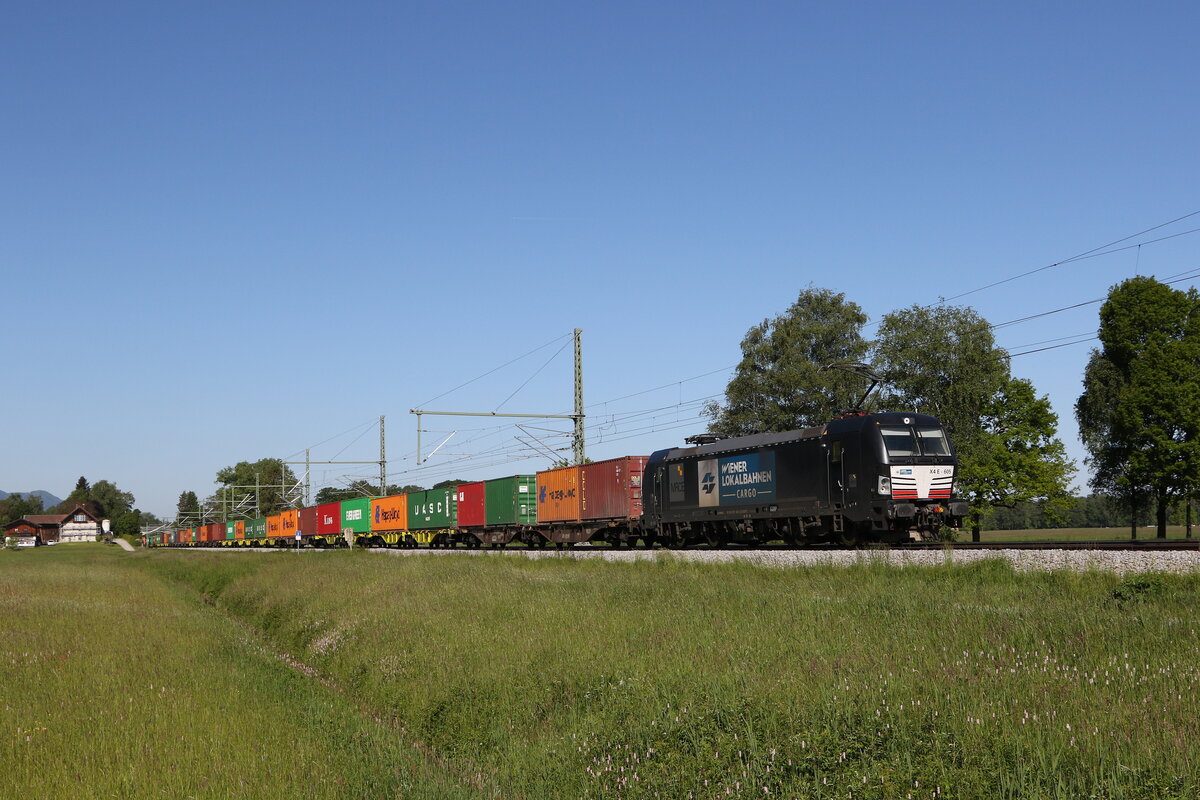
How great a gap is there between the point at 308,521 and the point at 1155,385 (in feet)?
202

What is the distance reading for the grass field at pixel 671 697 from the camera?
299 inches

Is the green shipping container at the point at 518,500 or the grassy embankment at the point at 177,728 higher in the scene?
the green shipping container at the point at 518,500

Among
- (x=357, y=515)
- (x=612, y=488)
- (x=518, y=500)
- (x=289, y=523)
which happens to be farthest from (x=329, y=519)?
(x=612, y=488)

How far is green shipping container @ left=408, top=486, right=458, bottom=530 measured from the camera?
54938 mm

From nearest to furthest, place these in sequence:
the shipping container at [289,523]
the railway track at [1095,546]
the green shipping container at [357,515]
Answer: the railway track at [1095,546] < the green shipping container at [357,515] < the shipping container at [289,523]

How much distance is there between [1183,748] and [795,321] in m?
59.5

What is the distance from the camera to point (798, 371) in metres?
61.1

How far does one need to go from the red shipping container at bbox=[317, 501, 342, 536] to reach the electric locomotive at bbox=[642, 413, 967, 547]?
45.8 metres

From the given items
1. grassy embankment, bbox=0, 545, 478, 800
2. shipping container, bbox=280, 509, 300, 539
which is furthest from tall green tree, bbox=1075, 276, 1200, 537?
shipping container, bbox=280, 509, 300, 539

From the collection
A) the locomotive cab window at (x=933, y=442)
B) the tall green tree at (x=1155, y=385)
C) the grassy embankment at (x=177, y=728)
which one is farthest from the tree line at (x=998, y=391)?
the grassy embankment at (x=177, y=728)

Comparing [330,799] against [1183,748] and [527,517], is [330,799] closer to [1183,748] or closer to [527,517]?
[1183,748]

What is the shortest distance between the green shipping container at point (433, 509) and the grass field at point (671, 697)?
34.6m

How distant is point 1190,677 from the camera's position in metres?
8.60

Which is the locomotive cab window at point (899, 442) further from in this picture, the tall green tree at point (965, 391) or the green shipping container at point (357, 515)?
the green shipping container at point (357, 515)
